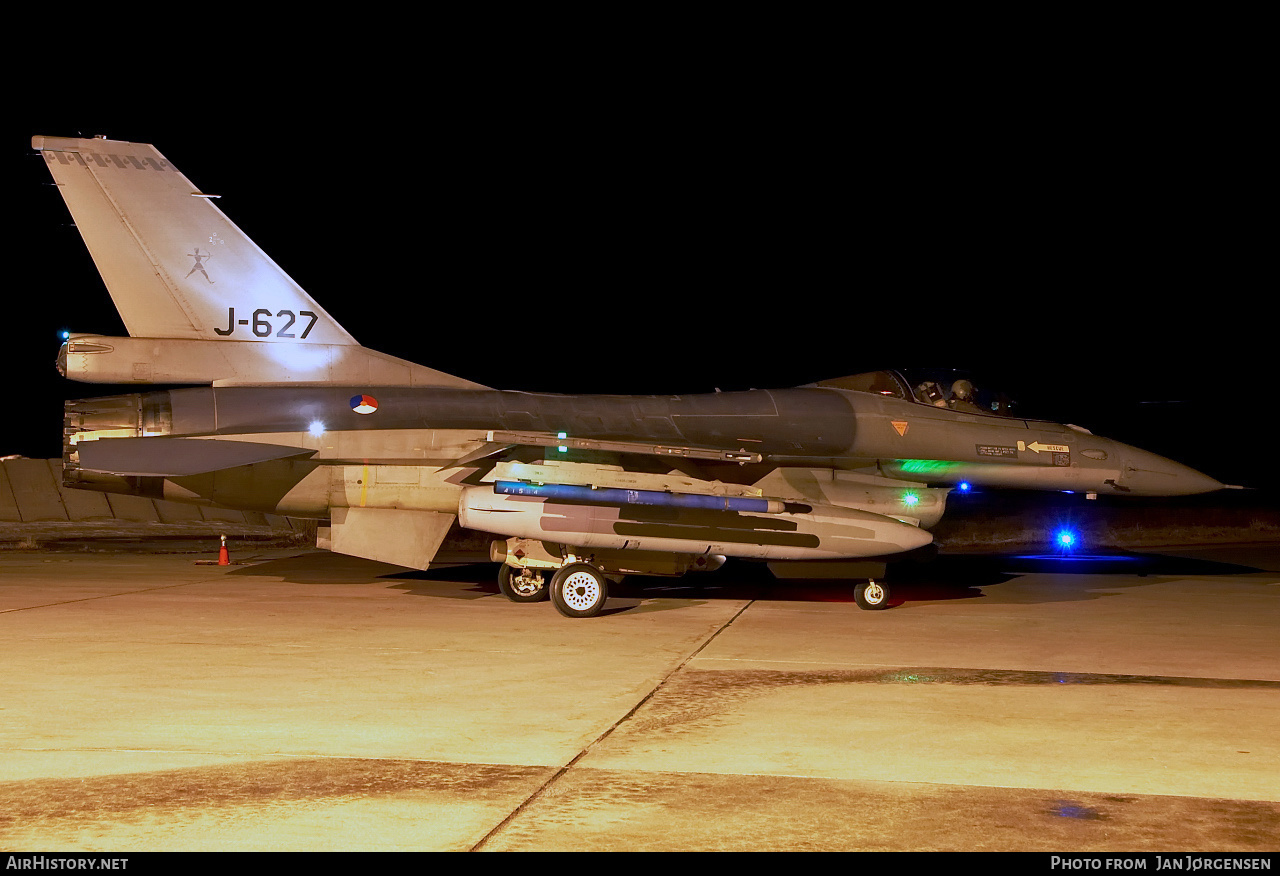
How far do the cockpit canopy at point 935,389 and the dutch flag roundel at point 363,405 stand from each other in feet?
16.8

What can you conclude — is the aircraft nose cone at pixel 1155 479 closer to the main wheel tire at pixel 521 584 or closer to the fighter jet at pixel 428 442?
the fighter jet at pixel 428 442

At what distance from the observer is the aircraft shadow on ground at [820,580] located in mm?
13344

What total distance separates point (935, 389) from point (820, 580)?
358 centimetres

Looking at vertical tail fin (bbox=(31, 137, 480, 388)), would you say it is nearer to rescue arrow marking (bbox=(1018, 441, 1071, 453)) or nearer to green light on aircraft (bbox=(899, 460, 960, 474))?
green light on aircraft (bbox=(899, 460, 960, 474))

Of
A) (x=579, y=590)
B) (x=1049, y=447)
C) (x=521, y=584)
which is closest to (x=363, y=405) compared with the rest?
(x=521, y=584)

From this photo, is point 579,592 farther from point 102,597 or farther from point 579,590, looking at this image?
point 102,597

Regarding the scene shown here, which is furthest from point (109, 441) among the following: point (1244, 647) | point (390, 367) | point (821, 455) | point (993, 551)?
point (993, 551)

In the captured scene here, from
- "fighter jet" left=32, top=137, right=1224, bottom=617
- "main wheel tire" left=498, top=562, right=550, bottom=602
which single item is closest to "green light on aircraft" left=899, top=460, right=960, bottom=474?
"fighter jet" left=32, top=137, right=1224, bottom=617

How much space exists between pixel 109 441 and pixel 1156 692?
9.32m

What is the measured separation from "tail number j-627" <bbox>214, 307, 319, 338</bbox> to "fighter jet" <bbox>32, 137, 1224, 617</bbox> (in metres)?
0.02

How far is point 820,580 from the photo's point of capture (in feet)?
50.8

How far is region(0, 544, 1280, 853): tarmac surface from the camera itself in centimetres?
455

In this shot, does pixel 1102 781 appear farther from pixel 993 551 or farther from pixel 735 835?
pixel 993 551

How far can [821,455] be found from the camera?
1253 centimetres
